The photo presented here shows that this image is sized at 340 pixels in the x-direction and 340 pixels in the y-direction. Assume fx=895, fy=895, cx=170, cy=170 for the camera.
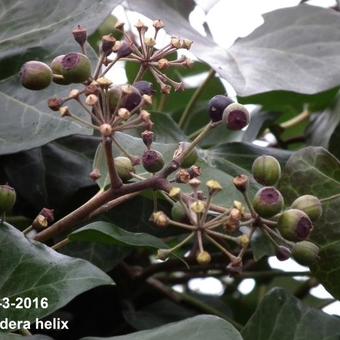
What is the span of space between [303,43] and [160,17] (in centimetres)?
17

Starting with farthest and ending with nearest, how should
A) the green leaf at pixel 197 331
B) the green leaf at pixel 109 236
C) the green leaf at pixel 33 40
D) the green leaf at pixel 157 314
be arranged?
the green leaf at pixel 157 314 → the green leaf at pixel 33 40 → the green leaf at pixel 109 236 → the green leaf at pixel 197 331

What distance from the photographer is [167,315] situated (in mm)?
1085

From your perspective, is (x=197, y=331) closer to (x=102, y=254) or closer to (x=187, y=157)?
(x=187, y=157)

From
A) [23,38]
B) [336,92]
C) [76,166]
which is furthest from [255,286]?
[23,38]

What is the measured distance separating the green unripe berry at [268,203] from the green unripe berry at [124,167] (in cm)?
12

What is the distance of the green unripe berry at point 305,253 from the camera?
749mm

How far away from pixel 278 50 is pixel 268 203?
0.38 m

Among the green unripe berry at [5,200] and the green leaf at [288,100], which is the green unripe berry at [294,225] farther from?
the green leaf at [288,100]

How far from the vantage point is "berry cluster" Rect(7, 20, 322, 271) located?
0.70m

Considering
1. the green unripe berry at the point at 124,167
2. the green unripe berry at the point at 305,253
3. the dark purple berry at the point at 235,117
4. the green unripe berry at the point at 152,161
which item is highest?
the dark purple berry at the point at 235,117

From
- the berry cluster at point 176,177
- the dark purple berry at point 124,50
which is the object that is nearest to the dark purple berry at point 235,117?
the berry cluster at point 176,177

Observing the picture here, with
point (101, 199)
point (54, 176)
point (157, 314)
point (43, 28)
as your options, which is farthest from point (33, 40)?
point (157, 314)

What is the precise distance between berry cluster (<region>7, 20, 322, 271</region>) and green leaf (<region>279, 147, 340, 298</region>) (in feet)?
0.24

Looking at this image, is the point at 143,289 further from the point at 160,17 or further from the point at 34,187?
the point at 160,17
